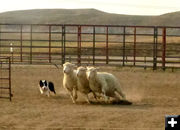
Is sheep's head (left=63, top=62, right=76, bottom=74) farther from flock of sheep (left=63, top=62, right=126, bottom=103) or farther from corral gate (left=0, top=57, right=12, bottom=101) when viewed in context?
corral gate (left=0, top=57, right=12, bottom=101)

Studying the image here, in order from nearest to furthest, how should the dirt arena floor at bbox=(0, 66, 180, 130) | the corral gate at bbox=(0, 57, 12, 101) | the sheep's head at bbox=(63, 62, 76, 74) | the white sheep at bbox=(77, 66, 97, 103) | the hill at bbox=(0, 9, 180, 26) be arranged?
the dirt arena floor at bbox=(0, 66, 180, 130) < the sheep's head at bbox=(63, 62, 76, 74) < the white sheep at bbox=(77, 66, 97, 103) < the corral gate at bbox=(0, 57, 12, 101) < the hill at bbox=(0, 9, 180, 26)

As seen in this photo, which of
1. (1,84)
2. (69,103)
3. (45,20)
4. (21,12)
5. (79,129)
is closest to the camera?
(79,129)

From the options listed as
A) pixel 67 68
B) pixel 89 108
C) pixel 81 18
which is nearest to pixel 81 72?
pixel 67 68

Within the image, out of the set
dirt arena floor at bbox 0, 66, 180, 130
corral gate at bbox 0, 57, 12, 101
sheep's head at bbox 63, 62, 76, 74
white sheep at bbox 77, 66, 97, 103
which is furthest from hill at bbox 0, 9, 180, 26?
sheep's head at bbox 63, 62, 76, 74

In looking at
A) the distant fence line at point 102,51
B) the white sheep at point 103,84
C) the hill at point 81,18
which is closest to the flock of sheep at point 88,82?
the white sheep at point 103,84

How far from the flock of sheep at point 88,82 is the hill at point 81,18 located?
83.8 m

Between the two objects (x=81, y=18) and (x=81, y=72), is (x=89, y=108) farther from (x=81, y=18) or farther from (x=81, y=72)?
(x=81, y=18)

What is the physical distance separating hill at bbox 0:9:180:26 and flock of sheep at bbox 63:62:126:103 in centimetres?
8378

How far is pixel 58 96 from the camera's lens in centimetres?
1228

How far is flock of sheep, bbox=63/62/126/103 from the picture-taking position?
10828 mm

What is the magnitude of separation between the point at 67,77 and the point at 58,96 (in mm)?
1425

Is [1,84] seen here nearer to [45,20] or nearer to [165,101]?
[165,101]

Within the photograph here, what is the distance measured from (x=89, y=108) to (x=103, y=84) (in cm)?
115

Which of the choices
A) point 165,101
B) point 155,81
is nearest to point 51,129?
point 165,101
